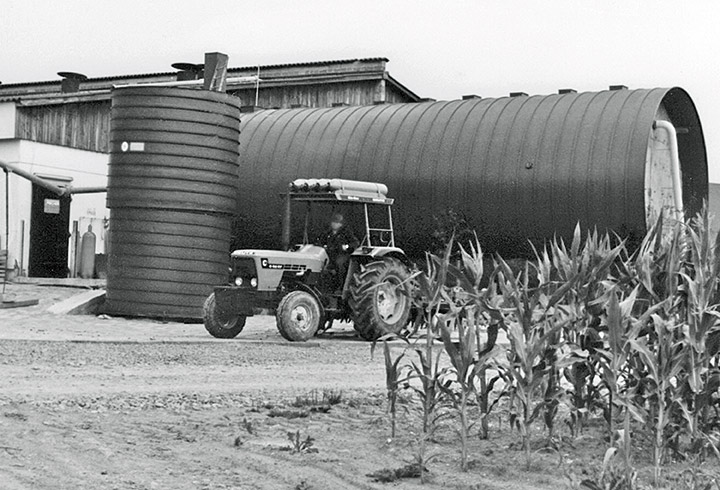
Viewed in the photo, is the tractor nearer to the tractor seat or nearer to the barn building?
the tractor seat

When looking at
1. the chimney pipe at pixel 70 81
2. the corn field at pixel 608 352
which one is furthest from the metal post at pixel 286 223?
the chimney pipe at pixel 70 81

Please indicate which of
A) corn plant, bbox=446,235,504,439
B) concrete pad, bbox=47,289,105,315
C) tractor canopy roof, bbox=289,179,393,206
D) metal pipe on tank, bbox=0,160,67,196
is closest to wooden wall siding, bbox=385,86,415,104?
metal pipe on tank, bbox=0,160,67,196

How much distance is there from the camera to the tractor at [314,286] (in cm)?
1530

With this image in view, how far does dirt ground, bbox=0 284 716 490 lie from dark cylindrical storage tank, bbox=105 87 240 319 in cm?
606

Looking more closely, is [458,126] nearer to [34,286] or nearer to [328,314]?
[328,314]

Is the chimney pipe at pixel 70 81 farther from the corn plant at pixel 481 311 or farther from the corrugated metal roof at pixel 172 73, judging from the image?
the corn plant at pixel 481 311

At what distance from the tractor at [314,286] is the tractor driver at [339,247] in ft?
0.08

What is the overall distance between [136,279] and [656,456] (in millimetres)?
13714

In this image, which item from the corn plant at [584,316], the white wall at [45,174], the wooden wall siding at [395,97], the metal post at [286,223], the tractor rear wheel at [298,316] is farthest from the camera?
the wooden wall siding at [395,97]

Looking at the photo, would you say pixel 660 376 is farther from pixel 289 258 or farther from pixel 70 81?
pixel 70 81

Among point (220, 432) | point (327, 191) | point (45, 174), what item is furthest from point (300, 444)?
point (45, 174)

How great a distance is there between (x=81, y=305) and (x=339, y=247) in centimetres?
543

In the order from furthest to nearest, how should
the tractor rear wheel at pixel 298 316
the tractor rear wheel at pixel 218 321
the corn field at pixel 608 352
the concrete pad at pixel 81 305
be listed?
the concrete pad at pixel 81 305, the tractor rear wheel at pixel 218 321, the tractor rear wheel at pixel 298 316, the corn field at pixel 608 352

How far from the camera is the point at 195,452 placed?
258 inches
